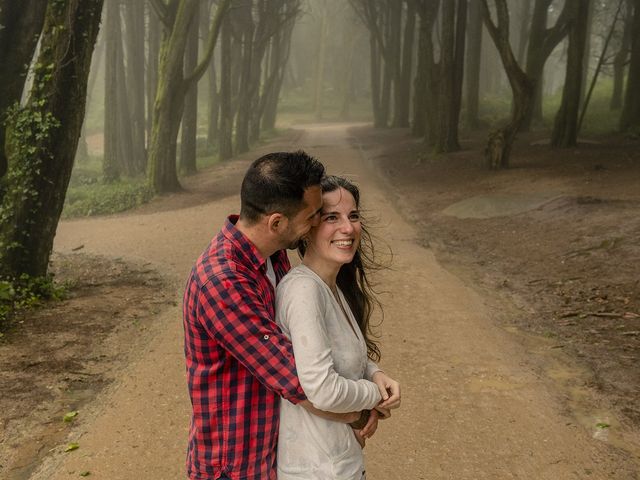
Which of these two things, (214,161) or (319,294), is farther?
(214,161)

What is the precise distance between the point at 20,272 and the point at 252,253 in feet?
22.7

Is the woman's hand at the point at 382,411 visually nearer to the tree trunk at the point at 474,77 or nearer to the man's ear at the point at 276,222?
the man's ear at the point at 276,222

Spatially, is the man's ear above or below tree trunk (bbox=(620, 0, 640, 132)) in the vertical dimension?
above

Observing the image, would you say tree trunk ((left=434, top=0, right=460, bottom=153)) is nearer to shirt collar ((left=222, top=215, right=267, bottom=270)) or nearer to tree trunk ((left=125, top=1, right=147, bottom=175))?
tree trunk ((left=125, top=1, right=147, bottom=175))

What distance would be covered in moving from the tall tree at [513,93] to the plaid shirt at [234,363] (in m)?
16.0

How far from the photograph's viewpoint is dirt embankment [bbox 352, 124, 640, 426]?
7258 millimetres

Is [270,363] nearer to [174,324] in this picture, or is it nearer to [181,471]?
[181,471]

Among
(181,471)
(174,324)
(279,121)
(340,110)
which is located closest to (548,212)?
(174,324)

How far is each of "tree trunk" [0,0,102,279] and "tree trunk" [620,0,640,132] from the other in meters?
16.3

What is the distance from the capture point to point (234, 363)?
93.1 inches

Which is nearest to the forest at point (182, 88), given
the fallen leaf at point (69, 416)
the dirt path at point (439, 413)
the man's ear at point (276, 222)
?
the dirt path at point (439, 413)

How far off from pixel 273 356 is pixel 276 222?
428 mm

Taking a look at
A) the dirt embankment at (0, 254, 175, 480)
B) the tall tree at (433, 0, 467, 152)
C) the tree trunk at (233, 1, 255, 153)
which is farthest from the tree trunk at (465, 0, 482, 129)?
the dirt embankment at (0, 254, 175, 480)

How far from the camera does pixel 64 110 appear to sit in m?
8.76
